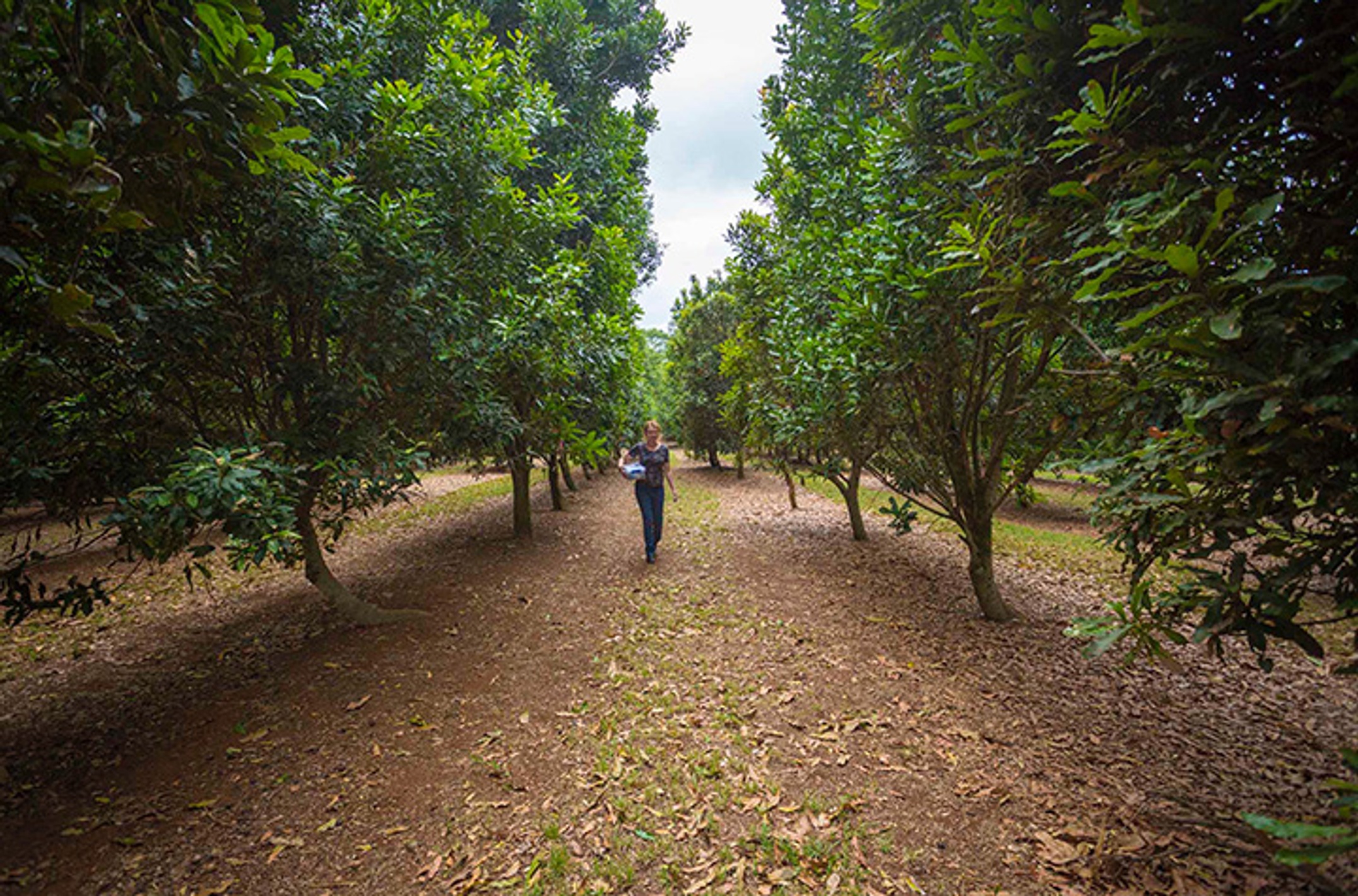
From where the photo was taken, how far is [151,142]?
226cm

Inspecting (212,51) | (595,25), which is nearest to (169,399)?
(212,51)

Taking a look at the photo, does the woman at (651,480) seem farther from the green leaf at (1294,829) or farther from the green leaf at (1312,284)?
the green leaf at (1294,829)

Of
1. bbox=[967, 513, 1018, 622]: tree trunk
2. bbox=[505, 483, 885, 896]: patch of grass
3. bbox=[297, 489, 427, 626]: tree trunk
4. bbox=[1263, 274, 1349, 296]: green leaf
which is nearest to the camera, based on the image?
bbox=[1263, 274, 1349, 296]: green leaf

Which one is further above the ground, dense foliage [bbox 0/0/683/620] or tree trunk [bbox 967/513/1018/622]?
dense foliage [bbox 0/0/683/620]

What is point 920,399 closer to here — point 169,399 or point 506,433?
point 506,433

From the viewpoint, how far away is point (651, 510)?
8156mm

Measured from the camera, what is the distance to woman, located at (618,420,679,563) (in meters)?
7.97

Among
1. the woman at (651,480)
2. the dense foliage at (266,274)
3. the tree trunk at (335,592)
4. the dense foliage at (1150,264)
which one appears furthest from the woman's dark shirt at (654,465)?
the tree trunk at (335,592)

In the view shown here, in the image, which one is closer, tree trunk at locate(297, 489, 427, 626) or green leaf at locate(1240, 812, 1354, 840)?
green leaf at locate(1240, 812, 1354, 840)

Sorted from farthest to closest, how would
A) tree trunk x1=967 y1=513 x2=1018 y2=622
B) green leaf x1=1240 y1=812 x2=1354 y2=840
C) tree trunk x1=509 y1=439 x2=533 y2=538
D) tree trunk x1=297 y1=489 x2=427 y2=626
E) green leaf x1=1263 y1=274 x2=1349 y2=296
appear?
tree trunk x1=509 y1=439 x2=533 y2=538 → tree trunk x1=967 y1=513 x2=1018 y2=622 → tree trunk x1=297 y1=489 x2=427 y2=626 → green leaf x1=1263 y1=274 x2=1349 y2=296 → green leaf x1=1240 y1=812 x2=1354 y2=840

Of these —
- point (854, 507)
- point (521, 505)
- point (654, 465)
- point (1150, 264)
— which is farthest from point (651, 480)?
point (1150, 264)

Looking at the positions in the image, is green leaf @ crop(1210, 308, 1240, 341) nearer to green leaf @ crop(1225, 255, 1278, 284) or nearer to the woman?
green leaf @ crop(1225, 255, 1278, 284)

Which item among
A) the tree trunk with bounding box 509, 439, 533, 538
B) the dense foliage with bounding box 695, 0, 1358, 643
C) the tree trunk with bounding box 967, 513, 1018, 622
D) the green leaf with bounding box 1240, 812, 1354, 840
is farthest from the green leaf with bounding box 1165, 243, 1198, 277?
the tree trunk with bounding box 509, 439, 533, 538

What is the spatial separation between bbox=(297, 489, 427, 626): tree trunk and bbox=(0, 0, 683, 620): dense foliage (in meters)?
0.03
